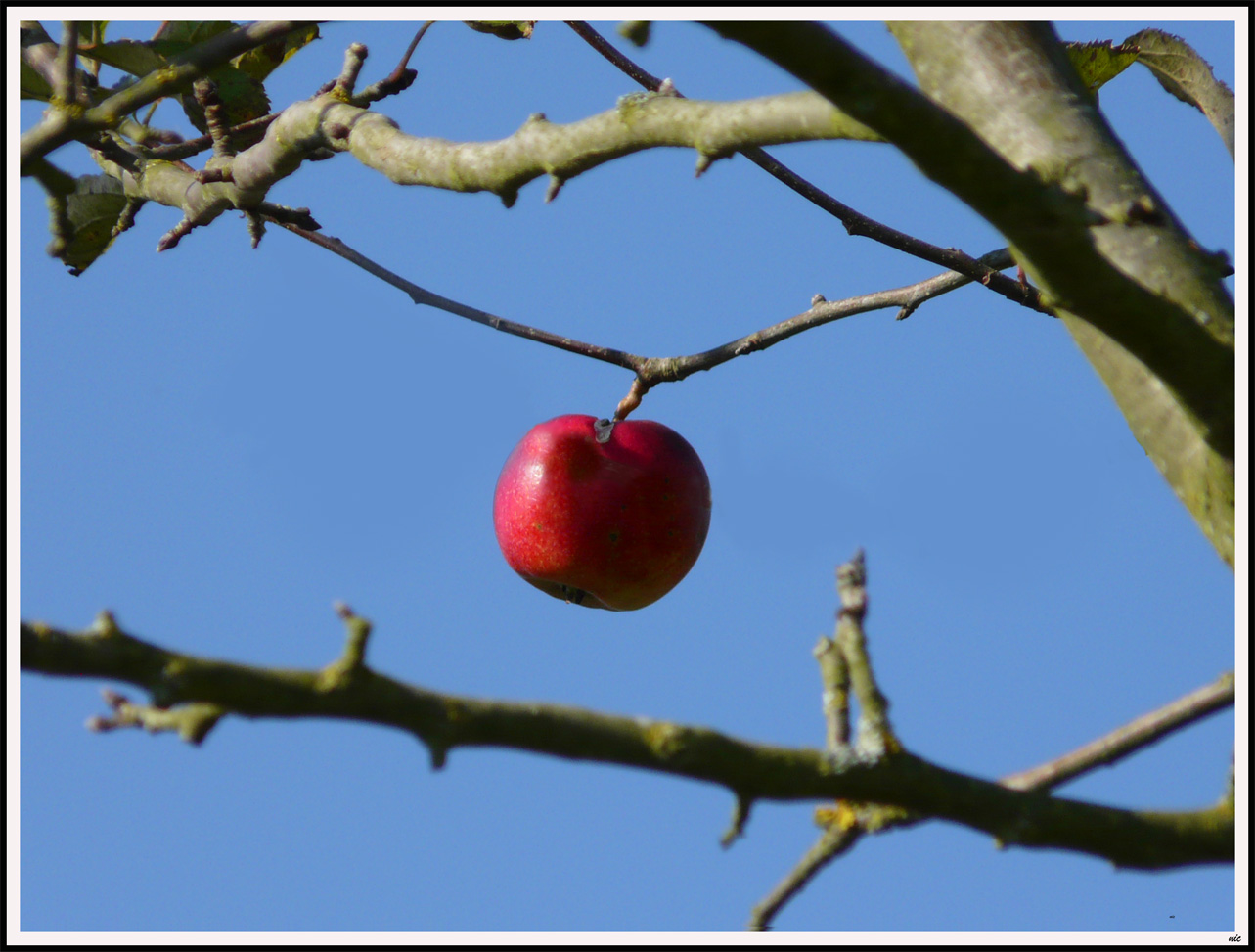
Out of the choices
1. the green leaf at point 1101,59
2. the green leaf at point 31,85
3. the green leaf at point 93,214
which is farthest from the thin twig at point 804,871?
the green leaf at point 93,214

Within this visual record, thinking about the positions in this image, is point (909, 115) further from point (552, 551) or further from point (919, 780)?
point (552, 551)

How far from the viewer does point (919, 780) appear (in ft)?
3.57

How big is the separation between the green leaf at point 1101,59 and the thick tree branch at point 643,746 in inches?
69.0

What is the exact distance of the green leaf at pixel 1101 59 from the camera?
2.34 m

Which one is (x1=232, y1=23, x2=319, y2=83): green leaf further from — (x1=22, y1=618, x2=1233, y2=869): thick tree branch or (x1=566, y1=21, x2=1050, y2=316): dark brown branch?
(x1=22, y1=618, x2=1233, y2=869): thick tree branch

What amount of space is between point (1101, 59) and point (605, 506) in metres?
1.48

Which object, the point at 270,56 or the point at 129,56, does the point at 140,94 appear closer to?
the point at 129,56

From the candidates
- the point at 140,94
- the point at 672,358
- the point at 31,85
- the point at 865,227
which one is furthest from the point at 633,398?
the point at 31,85

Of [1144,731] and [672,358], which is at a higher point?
[672,358]

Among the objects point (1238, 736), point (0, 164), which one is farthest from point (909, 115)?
point (0, 164)

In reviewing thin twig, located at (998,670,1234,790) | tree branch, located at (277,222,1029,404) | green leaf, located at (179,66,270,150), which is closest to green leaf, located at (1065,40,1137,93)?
tree branch, located at (277,222,1029,404)

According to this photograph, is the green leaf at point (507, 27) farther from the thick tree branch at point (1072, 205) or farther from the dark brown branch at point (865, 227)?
the thick tree branch at point (1072, 205)

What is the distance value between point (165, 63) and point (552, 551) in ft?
4.61

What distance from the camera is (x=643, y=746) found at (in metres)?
1.00
